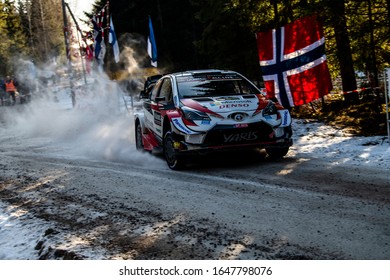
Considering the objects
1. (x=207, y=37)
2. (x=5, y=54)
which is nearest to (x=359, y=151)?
(x=207, y=37)

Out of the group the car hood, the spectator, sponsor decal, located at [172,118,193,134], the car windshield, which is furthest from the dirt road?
the spectator

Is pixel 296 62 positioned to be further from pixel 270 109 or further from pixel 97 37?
pixel 97 37

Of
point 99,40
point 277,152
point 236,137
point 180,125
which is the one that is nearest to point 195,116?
point 180,125

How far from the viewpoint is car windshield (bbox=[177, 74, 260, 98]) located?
934cm

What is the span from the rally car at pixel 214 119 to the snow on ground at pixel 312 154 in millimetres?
1085

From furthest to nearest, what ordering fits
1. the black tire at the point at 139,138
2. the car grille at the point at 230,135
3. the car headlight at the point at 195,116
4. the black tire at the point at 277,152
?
the black tire at the point at 139,138
the black tire at the point at 277,152
the car headlight at the point at 195,116
the car grille at the point at 230,135

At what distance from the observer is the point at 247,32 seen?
19703 mm

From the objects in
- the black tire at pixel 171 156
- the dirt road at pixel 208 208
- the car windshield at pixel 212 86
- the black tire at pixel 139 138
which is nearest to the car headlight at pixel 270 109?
the car windshield at pixel 212 86

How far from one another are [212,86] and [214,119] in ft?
4.27

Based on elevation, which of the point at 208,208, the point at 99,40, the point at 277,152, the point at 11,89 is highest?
the point at 99,40

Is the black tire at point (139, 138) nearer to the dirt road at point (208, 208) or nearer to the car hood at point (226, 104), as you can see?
the dirt road at point (208, 208)

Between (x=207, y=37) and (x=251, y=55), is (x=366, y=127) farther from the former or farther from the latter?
(x=207, y=37)

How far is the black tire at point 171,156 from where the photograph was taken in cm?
862
